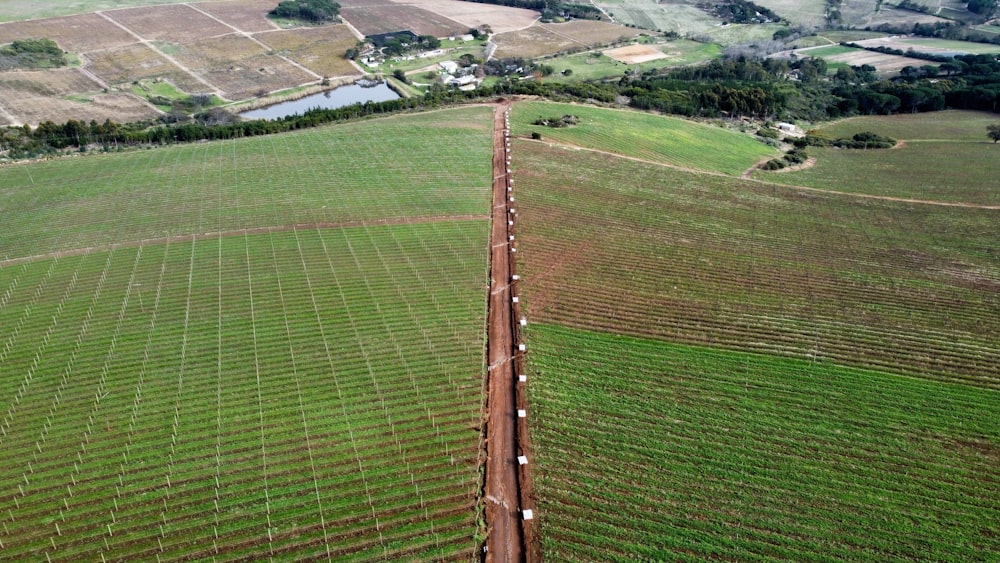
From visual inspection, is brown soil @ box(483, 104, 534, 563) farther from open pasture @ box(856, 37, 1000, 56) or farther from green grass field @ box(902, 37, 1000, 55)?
green grass field @ box(902, 37, 1000, 55)

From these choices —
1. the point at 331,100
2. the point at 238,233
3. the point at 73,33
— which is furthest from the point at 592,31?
the point at 238,233

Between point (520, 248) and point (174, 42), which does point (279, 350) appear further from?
point (174, 42)

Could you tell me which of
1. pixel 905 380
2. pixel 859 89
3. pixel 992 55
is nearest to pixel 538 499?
pixel 905 380

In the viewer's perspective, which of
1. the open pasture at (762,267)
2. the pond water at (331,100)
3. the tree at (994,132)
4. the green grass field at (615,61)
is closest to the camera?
the open pasture at (762,267)

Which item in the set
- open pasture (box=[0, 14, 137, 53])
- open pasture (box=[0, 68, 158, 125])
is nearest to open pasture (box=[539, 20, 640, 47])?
open pasture (box=[0, 14, 137, 53])

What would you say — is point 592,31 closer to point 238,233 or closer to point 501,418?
point 238,233

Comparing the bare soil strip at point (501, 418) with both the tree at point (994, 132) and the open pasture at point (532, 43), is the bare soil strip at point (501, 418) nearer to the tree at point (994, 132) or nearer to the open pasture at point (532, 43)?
the tree at point (994, 132)

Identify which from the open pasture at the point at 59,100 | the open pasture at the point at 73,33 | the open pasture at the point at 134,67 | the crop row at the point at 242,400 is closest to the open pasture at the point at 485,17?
the open pasture at the point at 73,33
